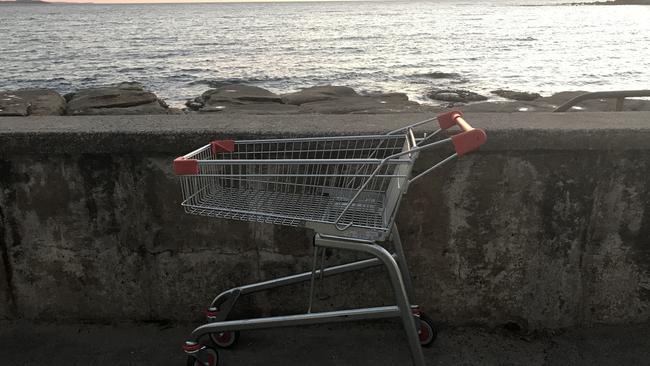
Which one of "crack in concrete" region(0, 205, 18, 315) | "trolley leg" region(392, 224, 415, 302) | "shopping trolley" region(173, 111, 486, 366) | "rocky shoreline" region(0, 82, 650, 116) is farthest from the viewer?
"rocky shoreline" region(0, 82, 650, 116)

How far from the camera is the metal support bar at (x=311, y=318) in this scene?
2.28 metres

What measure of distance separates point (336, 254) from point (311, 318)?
32.9 inches

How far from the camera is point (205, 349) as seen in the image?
269cm

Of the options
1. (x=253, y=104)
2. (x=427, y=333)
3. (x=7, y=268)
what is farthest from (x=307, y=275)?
(x=253, y=104)

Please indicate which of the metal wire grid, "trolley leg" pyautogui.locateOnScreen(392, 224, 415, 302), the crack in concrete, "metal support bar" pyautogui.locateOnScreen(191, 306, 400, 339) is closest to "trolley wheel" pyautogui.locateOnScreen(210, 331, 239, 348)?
"metal support bar" pyautogui.locateOnScreen(191, 306, 400, 339)

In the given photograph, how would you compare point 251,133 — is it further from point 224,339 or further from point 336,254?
point 224,339

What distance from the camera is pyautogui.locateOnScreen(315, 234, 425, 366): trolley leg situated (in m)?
2.16

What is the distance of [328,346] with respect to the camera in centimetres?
305

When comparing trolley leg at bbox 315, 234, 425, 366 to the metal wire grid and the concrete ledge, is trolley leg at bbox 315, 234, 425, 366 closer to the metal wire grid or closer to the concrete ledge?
the metal wire grid

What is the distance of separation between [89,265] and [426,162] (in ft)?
6.65

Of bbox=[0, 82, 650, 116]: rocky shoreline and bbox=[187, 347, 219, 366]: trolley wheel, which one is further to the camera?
bbox=[0, 82, 650, 116]: rocky shoreline

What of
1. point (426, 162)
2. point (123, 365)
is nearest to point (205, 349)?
point (123, 365)

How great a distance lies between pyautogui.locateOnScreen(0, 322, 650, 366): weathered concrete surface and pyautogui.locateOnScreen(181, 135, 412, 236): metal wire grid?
94 cm

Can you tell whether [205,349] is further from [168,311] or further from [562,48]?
[562,48]
